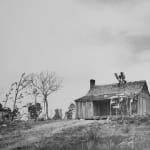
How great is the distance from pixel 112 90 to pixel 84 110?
5313 mm

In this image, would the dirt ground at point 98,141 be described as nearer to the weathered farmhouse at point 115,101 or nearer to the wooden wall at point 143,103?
the weathered farmhouse at point 115,101

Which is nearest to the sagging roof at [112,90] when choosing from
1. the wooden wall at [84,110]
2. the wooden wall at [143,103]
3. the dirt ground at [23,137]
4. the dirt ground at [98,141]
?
the wooden wall at [84,110]

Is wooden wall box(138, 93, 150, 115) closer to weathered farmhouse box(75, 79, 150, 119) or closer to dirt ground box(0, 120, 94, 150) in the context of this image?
weathered farmhouse box(75, 79, 150, 119)

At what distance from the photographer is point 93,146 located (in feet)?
59.9

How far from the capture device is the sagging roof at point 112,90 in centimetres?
4609

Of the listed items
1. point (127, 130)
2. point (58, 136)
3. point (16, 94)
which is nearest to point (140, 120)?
point (127, 130)

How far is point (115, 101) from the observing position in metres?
44.4

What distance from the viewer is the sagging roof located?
4609 cm

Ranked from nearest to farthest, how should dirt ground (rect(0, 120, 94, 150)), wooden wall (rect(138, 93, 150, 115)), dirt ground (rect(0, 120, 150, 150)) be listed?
dirt ground (rect(0, 120, 150, 150)) < dirt ground (rect(0, 120, 94, 150)) < wooden wall (rect(138, 93, 150, 115))

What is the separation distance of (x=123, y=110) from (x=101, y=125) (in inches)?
556

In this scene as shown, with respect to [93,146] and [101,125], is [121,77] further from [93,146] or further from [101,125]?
[93,146]

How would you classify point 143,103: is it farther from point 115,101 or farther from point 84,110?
point 84,110

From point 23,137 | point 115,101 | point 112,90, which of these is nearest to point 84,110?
point 115,101

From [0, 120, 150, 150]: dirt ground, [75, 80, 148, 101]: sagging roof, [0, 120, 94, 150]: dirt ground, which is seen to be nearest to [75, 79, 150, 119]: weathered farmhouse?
[75, 80, 148, 101]: sagging roof
